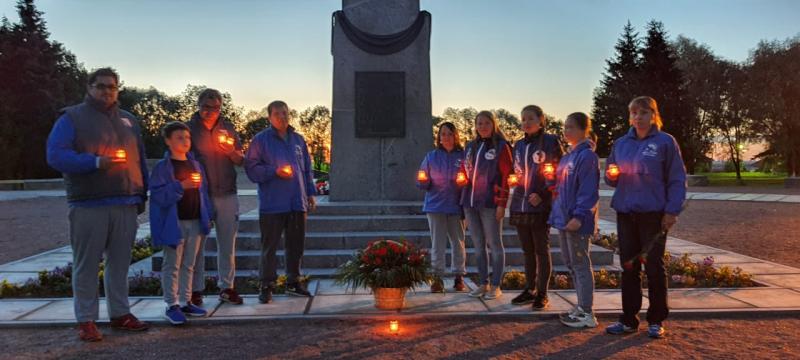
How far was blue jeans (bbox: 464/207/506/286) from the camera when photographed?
225 inches

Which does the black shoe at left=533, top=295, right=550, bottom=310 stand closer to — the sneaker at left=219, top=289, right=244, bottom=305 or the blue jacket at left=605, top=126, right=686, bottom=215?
the blue jacket at left=605, top=126, right=686, bottom=215

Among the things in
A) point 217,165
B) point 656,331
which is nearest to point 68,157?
point 217,165

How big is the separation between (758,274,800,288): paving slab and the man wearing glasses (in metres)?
6.05

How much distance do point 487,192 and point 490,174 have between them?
7.3 inches

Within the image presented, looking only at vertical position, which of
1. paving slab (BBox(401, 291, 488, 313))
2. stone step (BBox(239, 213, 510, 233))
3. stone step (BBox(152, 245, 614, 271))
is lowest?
paving slab (BBox(401, 291, 488, 313))

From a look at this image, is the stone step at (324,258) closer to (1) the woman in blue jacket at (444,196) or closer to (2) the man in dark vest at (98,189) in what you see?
(1) the woman in blue jacket at (444,196)

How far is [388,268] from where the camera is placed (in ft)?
17.5

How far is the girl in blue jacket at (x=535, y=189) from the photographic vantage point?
5.20 metres

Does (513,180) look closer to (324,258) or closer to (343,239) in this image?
(324,258)

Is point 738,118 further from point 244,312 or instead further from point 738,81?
point 244,312

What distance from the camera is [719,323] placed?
4.99 metres

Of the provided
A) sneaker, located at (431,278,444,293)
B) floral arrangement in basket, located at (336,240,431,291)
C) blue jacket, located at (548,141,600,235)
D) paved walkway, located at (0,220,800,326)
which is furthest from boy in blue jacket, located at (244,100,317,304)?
blue jacket, located at (548,141,600,235)

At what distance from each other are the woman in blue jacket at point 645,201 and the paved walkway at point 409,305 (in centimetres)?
64

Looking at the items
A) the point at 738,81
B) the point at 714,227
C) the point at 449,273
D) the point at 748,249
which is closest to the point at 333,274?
the point at 449,273
